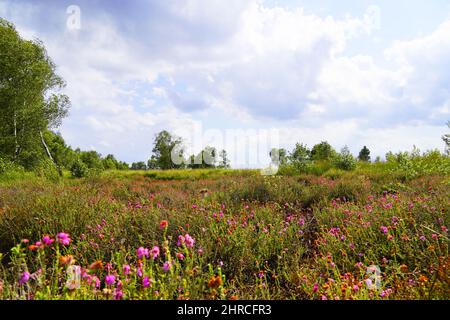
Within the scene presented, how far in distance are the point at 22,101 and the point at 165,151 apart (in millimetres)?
29244

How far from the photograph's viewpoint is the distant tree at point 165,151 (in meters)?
47.4

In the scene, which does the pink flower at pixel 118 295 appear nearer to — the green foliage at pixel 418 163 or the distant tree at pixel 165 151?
the green foliage at pixel 418 163

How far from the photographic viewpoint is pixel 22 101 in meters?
20.3

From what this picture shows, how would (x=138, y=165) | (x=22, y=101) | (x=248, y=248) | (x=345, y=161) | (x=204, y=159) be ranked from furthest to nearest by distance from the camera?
(x=138, y=165)
(x=204, y=159)
(x=22, y=101)
(x=345, y=161)
(x=248, y=248)

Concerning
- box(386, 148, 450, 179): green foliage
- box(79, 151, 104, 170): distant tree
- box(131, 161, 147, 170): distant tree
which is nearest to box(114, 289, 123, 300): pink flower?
box(386, 148, 450, 179): green foliage

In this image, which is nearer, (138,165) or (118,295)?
(118,295)

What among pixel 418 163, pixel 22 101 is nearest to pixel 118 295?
pixel 418 163

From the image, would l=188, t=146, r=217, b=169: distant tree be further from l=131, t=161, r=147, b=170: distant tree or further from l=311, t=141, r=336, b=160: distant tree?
l=131, t=161, r=147, b=170: distant tree

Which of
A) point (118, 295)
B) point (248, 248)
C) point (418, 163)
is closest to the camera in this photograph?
point (118, 295)

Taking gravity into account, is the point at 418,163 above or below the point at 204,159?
below

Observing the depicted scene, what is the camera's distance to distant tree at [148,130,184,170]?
47.4m

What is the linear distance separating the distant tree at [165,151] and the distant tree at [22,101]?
82.6 feet

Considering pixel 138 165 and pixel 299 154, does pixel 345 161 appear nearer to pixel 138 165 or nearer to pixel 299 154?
pixel 299 154

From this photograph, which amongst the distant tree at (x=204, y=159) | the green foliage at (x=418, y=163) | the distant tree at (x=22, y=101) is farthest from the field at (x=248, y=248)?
the distant tree at (x=204, y=159)
